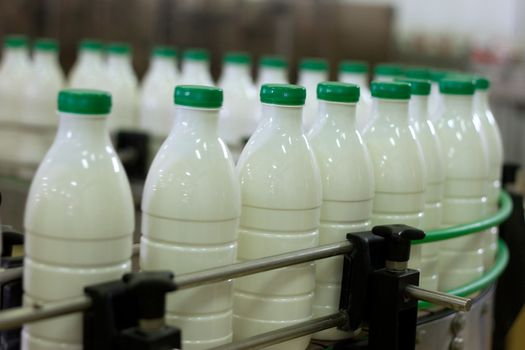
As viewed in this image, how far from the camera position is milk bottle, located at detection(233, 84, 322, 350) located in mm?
1064

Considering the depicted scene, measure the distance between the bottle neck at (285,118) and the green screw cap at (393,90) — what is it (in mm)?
215

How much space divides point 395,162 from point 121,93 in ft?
4.21

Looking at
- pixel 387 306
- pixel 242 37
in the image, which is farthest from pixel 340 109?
pixel 242 37

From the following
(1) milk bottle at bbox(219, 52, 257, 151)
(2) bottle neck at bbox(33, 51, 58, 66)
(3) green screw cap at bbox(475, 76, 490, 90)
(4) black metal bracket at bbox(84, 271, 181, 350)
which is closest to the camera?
(4) black metal bracket at bbox(84, 271, 181, 350)

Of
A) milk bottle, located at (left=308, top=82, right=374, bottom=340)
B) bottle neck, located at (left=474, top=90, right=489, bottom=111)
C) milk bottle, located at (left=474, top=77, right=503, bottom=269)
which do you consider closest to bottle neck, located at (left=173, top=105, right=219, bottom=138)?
milk bottle, located at (left=308, top=82, right=374, bottom=340)

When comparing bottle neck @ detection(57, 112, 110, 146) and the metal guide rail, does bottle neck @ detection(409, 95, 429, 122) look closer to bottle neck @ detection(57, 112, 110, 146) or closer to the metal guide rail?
the metal guide rail

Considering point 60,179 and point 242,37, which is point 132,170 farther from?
point 242,37

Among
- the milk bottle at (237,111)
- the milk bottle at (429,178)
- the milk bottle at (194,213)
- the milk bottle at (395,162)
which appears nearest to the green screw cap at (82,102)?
the milk bottle at (194,213)

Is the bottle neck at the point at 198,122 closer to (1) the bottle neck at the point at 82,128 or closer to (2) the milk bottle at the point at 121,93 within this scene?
(1) the bottle neck at the point at 82,128

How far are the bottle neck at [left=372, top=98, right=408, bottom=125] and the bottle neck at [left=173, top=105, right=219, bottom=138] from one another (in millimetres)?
349

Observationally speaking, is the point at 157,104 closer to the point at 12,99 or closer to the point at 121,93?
the point at 121,93

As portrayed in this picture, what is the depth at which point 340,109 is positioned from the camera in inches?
45.8

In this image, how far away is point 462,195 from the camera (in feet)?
4.74

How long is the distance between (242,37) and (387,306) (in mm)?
3688
